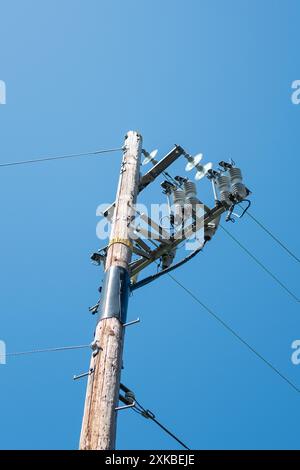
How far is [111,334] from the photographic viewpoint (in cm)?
670

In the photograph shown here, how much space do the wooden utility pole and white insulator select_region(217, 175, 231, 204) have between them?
1.38 meters

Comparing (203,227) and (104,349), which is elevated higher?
(203,227)

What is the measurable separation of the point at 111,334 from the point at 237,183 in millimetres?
3855

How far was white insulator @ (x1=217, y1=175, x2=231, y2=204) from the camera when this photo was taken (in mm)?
9188

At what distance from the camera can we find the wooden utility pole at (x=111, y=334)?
5746 mm

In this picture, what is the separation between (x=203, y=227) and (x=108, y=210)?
1895 mm

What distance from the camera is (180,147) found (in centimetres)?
1002

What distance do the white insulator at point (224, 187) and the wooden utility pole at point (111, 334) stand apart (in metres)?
1.38

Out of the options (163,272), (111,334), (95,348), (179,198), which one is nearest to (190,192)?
(179,198)

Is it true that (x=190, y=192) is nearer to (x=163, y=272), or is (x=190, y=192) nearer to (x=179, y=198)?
(x=179, y=198)

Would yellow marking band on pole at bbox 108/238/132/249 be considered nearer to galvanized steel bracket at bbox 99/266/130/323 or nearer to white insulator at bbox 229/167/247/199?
galvanized steel bracket at bbox 99/266/130/323
